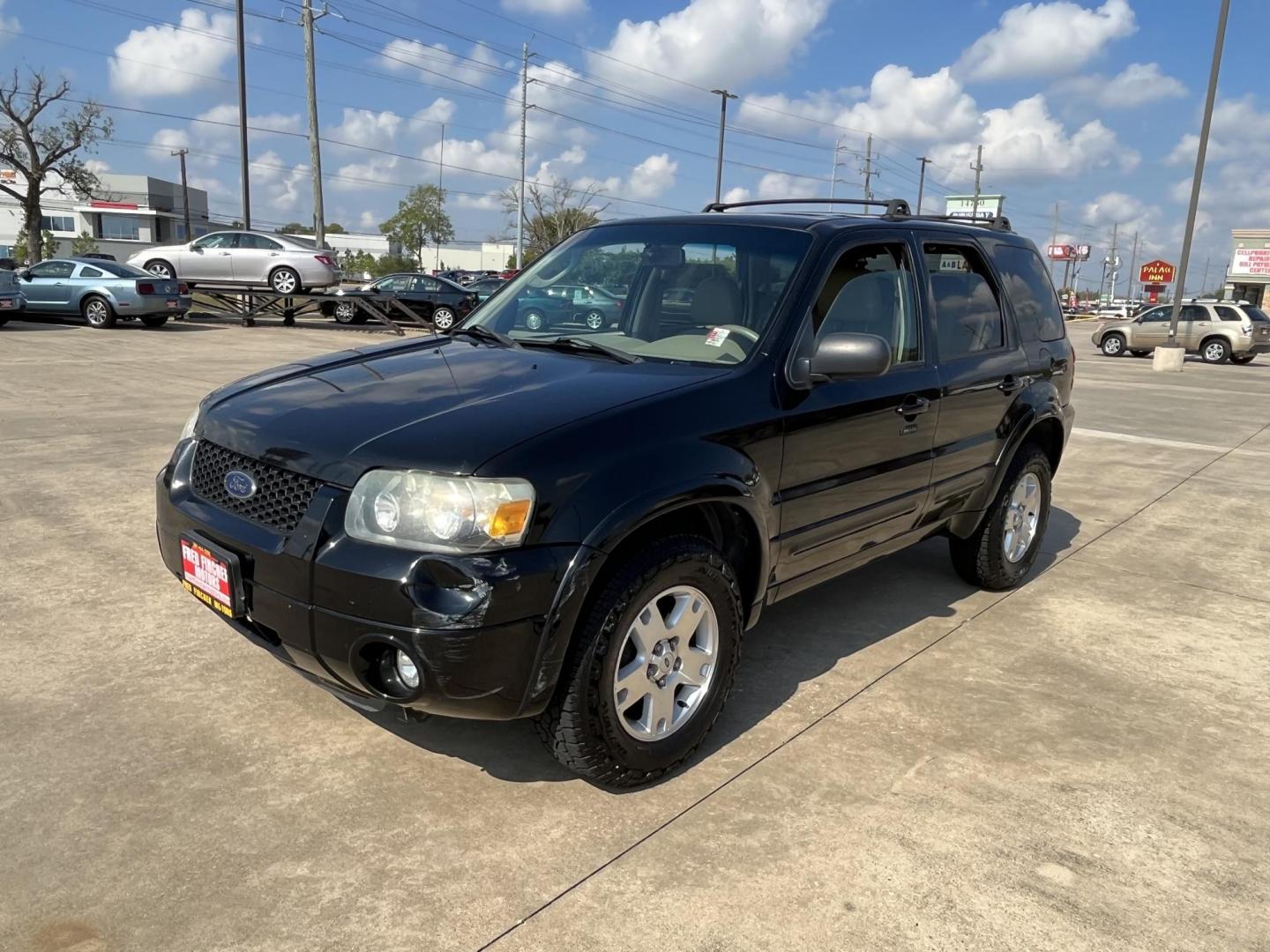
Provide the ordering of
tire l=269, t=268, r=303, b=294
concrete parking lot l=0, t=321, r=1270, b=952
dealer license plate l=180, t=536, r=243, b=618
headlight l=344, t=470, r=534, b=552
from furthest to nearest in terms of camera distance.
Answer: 1. tire l=269, t=268, r=303, b=294
2. dealer license plate l=180, t=536, r=243, b=618
3. headlight l=344, t=470, r=534, b=552
4. concrete parking lot l=0, t=321, r=1270, b=952

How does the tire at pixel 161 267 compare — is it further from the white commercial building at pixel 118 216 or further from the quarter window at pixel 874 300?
the white commercial building at pixel 118 216

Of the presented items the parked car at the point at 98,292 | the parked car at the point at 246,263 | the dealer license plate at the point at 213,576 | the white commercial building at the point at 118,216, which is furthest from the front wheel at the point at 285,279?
the white commercial building at the point at 118,216

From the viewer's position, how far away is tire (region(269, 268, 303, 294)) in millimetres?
22859

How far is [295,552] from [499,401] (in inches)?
28.7

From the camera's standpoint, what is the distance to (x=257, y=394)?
3.21 m

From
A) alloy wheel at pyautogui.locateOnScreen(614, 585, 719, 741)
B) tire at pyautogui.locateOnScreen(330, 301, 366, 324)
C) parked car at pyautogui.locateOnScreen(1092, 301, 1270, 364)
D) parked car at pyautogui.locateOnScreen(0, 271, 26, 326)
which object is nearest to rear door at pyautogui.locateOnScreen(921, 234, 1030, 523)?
alloy wheel at pyautogui.locateOnScreen(614, 585, 719, 741)

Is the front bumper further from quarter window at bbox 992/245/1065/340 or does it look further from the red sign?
the red sign

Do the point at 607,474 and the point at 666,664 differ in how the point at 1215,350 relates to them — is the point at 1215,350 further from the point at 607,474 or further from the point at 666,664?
the point at 607,474

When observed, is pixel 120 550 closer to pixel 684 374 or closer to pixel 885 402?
pixel 684 374

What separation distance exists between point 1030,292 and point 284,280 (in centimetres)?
2111

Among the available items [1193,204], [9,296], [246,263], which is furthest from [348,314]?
[1193,204]

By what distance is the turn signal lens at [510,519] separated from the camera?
2469 millimetres

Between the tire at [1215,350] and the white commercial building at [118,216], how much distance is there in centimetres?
Result: 7505

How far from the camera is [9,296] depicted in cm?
1898
